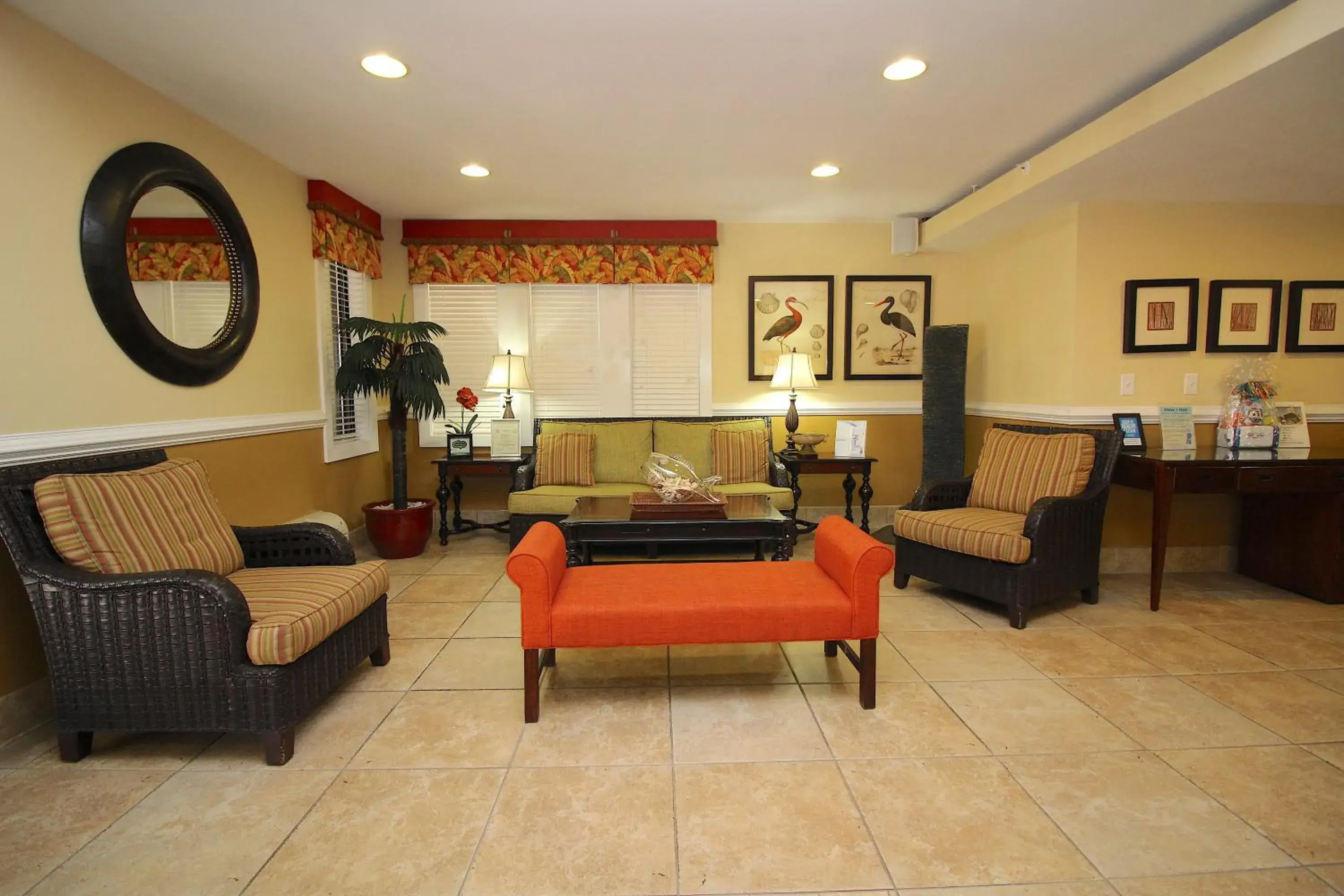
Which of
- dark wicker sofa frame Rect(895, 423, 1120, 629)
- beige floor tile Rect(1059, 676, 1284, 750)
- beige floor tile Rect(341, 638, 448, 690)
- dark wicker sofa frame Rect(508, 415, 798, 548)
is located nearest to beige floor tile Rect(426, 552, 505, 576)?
dark wicker sofa frame Rect(508, 415, 798, 548)

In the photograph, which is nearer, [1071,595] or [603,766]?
[603,766]

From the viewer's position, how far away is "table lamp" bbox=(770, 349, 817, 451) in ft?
16.1

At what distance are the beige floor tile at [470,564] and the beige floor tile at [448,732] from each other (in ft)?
5.43

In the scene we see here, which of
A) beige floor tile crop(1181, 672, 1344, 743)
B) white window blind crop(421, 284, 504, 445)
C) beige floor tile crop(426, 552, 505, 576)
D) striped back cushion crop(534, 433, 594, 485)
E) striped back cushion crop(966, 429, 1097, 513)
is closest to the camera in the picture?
beige floor tile crop(1181, 672, 1344, 743)

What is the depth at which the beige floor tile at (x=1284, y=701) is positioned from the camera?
219 cm

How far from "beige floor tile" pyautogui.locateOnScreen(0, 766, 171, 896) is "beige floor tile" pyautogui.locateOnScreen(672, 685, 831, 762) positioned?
1.59 metres

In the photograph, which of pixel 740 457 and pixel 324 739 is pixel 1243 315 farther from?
pixel 324 739

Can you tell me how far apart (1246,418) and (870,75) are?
2.89 m

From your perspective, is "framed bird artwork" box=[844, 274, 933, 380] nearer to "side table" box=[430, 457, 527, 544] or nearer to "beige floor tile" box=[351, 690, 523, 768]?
"side table" box=[430, 457, 527, 544]

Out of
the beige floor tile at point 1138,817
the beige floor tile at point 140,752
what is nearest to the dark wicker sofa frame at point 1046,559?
the beige floor tile at point 1138,817

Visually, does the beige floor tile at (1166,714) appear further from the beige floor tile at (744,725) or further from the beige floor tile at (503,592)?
the beige floor tile at (503,592)

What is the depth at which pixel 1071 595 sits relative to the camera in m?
3.58

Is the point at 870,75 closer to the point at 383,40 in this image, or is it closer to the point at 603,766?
the point at 383,40

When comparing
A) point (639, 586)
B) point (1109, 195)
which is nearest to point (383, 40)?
point (639, 586)
